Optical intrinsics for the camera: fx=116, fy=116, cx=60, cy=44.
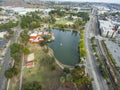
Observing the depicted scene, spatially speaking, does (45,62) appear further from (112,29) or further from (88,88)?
(112,29)

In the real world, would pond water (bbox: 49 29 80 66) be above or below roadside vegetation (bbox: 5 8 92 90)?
below

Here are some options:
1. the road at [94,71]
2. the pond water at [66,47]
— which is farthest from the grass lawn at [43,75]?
the road at [94,71]

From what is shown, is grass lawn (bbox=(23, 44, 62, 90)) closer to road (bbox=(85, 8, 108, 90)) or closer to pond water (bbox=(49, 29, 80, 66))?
pond water (bbox=(49, 29, 80, 66))

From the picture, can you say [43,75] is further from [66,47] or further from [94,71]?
[66,47]

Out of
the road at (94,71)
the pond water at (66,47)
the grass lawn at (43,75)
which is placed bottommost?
the pond water at (66,47)

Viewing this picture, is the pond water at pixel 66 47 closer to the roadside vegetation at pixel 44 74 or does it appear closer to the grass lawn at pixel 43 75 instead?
the roadside vegetation at pixel 44 74

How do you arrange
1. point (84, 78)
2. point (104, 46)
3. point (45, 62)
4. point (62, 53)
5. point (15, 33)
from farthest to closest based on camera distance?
1. point (15, 33)
2. point (104, 46)
3. point (62, 53)
4. point (45, 62)
5. point (84, 78)

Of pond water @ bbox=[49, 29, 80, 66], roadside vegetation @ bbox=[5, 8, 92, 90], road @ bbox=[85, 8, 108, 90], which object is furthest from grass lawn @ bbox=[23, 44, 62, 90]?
road @ bbox=[85, 8, 108, 90]

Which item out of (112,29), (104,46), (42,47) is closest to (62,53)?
(42,47)
